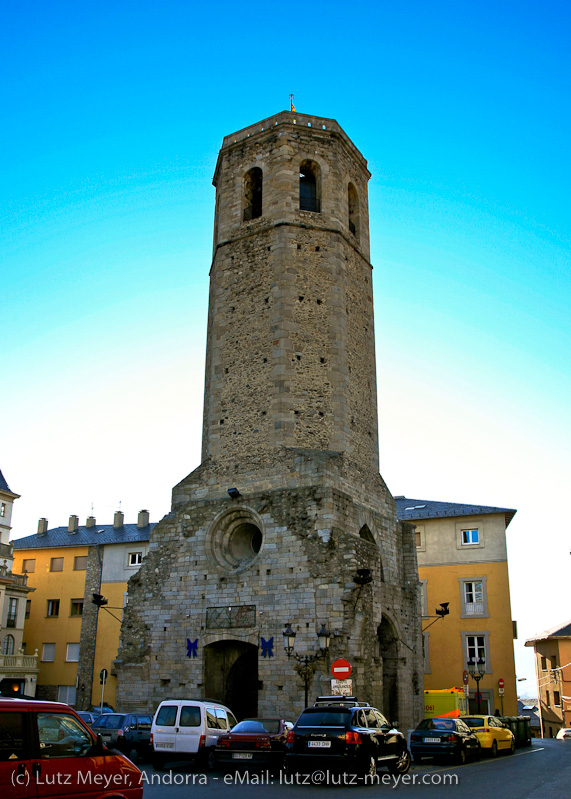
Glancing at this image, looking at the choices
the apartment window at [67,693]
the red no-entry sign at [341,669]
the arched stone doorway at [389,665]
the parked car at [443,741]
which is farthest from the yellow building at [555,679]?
the red no-entry sign at [341,669]

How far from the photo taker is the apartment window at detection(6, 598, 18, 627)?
114 ft

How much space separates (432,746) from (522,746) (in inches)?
333

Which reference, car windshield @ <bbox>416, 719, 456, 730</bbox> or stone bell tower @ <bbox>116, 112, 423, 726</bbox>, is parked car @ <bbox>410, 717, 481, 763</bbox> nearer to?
car windshield @ <bbox>416, 719, 456, 730</bbox>

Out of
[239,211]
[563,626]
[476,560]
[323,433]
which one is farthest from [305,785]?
[563,626]

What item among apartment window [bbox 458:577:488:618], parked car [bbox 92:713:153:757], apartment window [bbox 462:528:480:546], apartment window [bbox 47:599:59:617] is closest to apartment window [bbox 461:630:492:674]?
apartment window [bbox 458:577:488:618]

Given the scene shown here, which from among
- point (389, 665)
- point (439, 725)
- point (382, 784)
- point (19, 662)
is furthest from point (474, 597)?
point (19, 662)

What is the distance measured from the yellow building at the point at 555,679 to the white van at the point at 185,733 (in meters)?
30.1

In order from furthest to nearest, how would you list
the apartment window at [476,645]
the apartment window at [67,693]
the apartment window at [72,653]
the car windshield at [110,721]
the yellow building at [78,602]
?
the apartment window at [72,653] < the apartment window at [67,693] < the yellow building at [78,602] < the apartment window at [476,645] < the car windshield at [110,721]

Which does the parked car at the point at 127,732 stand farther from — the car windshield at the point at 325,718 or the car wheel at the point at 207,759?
the car windshield at the point at 325,718

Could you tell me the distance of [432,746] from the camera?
1553 centimetres

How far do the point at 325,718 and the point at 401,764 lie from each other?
2386mm

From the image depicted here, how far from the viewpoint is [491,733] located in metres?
17.9

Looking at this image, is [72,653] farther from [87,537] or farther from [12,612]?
[87,537]

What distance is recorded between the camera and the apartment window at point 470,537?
32.7 m
